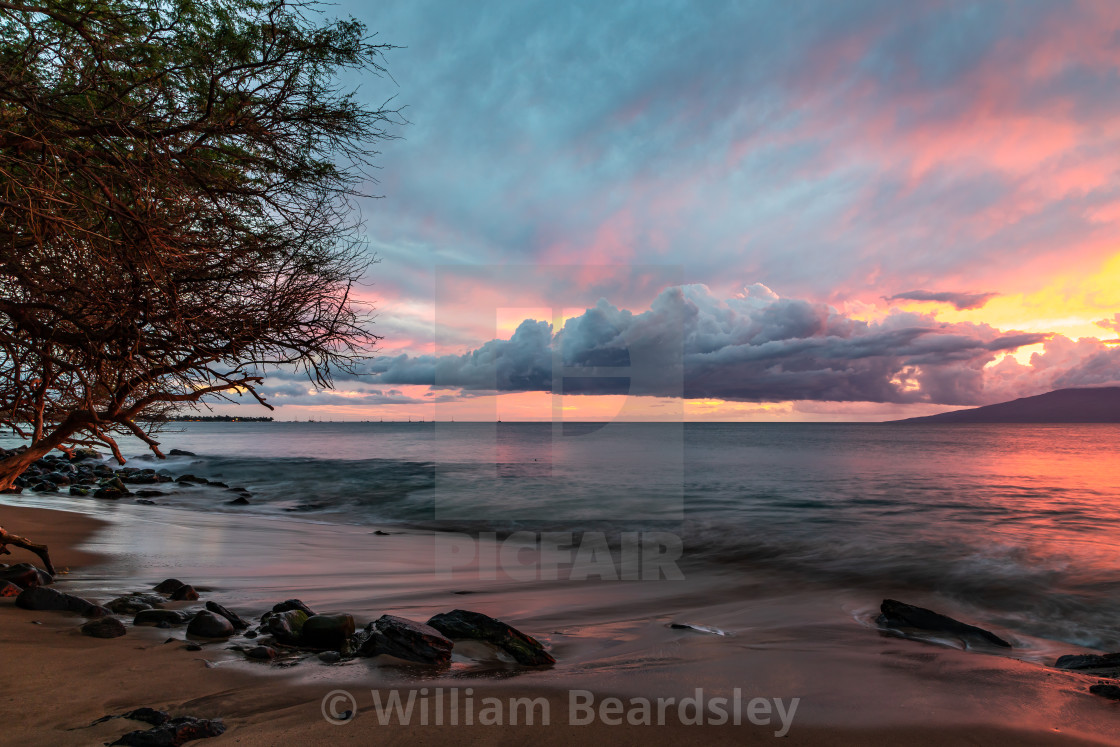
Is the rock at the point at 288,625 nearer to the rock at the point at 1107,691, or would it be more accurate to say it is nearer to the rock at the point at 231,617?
the rock at the point at 231,617

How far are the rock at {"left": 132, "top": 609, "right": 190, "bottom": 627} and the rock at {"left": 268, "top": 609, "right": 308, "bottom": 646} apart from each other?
2.99 feet

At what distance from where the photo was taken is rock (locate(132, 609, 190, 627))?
5324mm

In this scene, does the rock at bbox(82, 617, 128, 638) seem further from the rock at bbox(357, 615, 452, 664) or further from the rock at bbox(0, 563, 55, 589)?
the rock at bbox(357, 615, 452, 664)

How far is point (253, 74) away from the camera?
4727 mm

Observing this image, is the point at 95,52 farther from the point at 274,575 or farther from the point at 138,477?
the point at 138,477

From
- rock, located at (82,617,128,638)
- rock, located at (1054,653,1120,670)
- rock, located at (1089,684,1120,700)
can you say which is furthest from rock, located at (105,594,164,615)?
rock, located at (1054,653,1120,670)

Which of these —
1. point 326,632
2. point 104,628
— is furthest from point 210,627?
point 326,632

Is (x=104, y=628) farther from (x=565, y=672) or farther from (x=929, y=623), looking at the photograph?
(x=929, y=623)

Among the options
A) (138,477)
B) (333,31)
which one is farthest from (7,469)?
(138,477)

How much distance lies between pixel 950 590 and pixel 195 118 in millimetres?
12610

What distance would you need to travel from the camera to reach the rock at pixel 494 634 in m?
4.88

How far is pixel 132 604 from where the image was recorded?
580 centimetres

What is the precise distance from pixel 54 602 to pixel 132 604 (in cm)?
62

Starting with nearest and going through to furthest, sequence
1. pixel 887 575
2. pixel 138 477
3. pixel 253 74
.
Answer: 1. pixel 253 74
2. pixel 887 575
3. pixel 138 477
